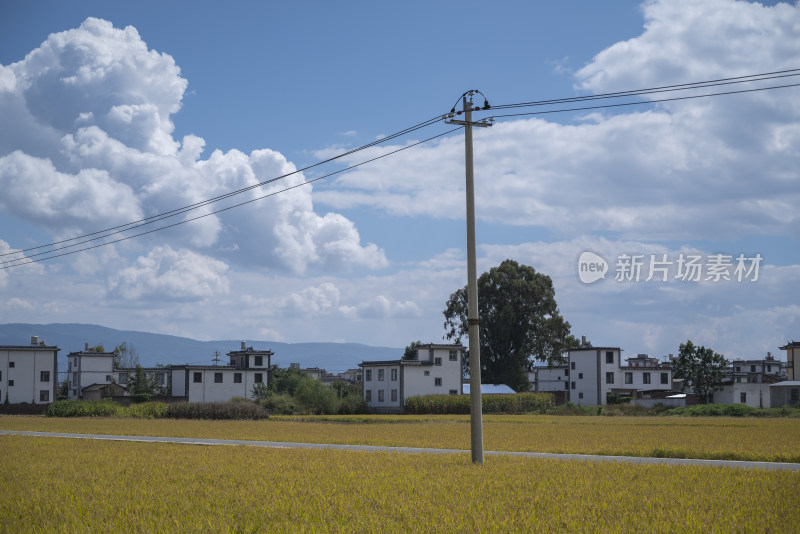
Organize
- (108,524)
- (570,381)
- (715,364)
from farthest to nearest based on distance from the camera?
1. (570,381)
2. (715,364)
3. (108,524)

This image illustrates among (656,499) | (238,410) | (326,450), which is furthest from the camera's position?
(238,410)

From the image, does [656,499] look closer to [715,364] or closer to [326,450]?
[326,450]

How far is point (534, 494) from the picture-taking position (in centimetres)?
1762

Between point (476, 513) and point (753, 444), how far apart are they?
21.8 meters

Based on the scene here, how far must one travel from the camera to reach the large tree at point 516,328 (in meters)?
106

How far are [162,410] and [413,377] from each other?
101 feet

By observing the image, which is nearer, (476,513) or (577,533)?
(577,533)

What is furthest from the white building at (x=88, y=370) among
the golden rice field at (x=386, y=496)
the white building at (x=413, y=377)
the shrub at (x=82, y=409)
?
the golden rice field at (x=386, y=496)

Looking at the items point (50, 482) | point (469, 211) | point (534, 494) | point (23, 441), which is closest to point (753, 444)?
point (469, 211)

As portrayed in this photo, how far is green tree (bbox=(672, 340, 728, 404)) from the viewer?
94.4 m

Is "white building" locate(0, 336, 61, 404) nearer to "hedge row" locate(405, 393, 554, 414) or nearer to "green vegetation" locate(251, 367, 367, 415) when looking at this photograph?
"green vegetation" locate(251, 367, 367, 415)

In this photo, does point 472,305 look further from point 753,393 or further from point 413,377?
point 753,393

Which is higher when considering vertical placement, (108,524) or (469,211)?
(469,211)

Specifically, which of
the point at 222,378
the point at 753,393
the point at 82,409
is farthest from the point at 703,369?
the point at 82,409
